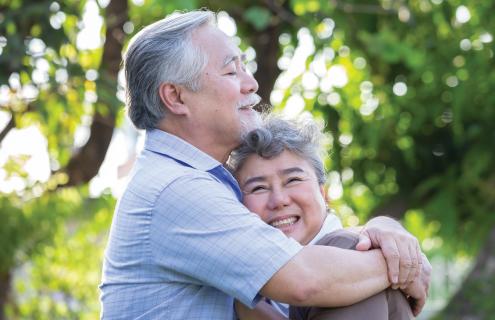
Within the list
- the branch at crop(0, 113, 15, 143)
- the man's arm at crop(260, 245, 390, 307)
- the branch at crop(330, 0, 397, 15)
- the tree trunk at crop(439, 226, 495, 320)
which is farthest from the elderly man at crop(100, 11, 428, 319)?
the tree trunk at crop(439, 226, 495, 320)

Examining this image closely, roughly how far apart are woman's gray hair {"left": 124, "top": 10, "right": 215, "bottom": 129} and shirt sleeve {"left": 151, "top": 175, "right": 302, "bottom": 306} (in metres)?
0.38

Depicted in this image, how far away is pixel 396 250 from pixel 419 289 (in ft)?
0.49

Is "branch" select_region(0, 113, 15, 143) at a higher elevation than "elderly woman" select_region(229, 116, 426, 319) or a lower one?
lower

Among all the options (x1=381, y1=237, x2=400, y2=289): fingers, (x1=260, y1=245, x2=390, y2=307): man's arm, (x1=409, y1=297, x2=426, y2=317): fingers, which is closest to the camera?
(x1=260, y1=245, x2=390, y2=307): man's arm

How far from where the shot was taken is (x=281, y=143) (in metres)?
3.15

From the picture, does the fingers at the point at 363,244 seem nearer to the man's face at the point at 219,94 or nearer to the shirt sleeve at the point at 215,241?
the shirt sleeve at the point at 215,241

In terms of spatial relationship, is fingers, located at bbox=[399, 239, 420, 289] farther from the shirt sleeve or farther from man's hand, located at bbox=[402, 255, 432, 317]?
the shirt sleeve

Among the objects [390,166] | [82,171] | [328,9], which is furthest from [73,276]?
[328,9]

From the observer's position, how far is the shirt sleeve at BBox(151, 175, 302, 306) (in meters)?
2.63

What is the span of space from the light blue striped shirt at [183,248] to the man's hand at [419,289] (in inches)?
14.5

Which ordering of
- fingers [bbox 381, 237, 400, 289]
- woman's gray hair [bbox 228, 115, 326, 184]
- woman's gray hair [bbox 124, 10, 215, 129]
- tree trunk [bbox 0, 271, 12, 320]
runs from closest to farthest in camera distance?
1. fingers [bbox 381, 237, 400, 289]
2. woman's gray hair [bbox 124, 10, 215, 129]
3. woman's gray hair [bbox 228, 115, 326, 184]
4. tree trunk [bbox 0, 271, 12, 320]

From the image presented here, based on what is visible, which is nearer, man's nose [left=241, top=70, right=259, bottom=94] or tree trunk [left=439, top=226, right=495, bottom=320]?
man's nose [left=241, top=70, right=259, bottom=94]

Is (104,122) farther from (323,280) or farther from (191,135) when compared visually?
(323,280)

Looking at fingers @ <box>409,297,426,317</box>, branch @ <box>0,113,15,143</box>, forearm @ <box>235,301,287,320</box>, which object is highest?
fingers @ <box>409,297,426,317</box>
